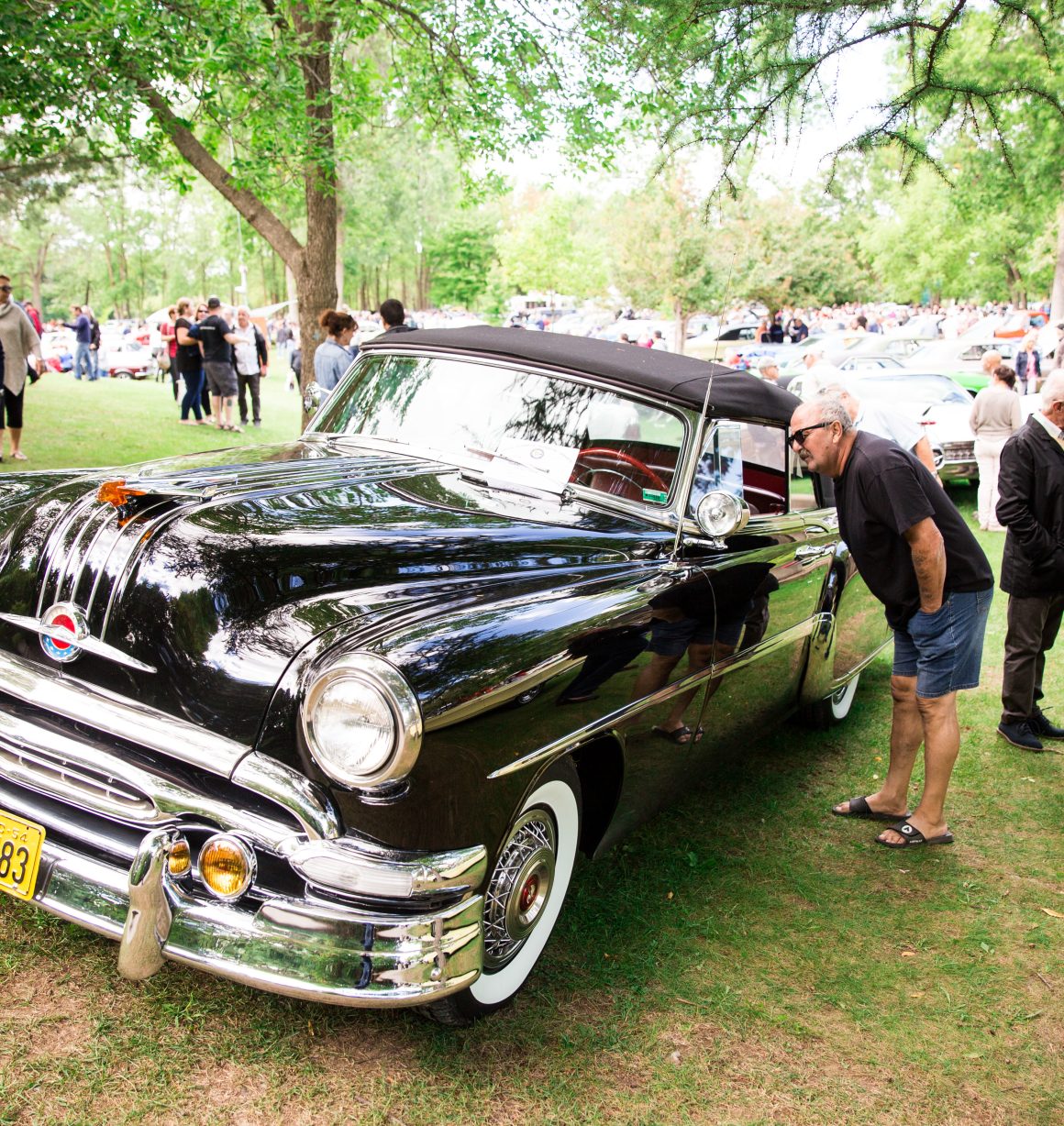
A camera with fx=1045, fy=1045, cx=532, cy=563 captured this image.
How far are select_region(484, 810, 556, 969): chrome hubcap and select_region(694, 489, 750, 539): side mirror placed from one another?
3.89ft

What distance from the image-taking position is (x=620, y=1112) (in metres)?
2.60

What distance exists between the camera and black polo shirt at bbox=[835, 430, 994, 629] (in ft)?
12.4

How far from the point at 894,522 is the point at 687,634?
0.96 m

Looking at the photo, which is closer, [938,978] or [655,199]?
[938,978]

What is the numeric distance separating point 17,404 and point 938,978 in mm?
9156

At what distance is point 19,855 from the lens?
257 centimetres

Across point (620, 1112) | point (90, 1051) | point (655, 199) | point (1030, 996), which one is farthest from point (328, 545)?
point (655, 199)

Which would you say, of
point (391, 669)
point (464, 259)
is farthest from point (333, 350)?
point (464, 259)

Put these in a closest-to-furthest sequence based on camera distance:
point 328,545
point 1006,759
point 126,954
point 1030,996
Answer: point 126,954 → point 328,545 → point 1030,996 → point 1006,759

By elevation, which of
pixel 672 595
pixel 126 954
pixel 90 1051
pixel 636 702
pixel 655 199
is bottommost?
pixel 90 1051

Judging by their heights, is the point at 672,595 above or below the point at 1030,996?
above

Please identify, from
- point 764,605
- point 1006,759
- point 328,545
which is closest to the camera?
point 328,545

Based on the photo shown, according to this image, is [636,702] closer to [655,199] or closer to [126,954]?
[126,954]

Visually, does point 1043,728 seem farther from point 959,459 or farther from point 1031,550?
point 959,459
